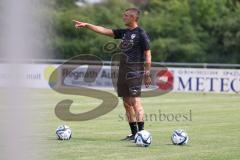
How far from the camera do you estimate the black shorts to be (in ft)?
36.3

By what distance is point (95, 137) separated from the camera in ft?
37.9

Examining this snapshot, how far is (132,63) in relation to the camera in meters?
11.2

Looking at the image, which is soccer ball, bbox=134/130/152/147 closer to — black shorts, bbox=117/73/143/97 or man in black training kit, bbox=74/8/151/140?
man in black training kit, bbox=74/8/151/140

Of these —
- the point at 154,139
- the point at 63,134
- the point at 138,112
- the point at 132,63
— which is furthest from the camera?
the point at 154,139

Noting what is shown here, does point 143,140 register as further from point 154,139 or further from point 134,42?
point 134,42

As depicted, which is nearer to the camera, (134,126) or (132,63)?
(134,126)

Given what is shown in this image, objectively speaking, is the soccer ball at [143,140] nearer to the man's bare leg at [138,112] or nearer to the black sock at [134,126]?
the man's bare leg at [138,112]

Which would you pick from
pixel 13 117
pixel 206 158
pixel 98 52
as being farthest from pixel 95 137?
pixel 98 52

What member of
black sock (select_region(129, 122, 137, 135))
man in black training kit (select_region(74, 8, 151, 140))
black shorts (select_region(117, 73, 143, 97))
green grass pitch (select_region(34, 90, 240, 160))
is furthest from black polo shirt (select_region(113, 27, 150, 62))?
green grass pitch (select_region(34, 90, 240, 160))

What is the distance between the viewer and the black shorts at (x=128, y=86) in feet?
36.3

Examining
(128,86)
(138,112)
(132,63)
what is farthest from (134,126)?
(132,63)

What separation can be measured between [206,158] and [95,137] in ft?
11.1

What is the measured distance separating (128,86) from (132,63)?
1.33 ft

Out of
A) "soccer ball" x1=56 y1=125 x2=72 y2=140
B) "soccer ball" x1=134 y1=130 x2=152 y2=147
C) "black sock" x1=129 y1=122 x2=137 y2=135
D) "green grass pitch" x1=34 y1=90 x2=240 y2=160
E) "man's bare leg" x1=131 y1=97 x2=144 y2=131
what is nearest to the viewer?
"green grass pitch" x1=34 y1=90 x2=240 y2=160
